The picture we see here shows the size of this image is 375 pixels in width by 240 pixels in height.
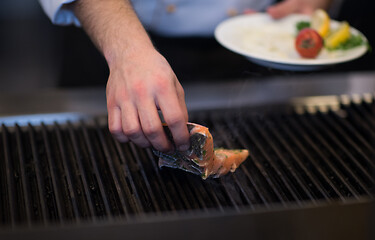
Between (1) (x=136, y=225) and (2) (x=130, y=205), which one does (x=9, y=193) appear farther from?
(1) (x=136, y=225)

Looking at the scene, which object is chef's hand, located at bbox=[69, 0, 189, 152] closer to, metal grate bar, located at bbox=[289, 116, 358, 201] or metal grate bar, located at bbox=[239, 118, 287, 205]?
metal grate bar, located at bbox=[239, 118, 287, 205]

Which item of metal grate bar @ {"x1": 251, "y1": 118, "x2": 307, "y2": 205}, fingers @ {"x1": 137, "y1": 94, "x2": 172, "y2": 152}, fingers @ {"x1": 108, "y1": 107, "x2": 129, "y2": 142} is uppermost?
fingers @ {"x1": 137, "y1": 94, "x2": 172, "y2": 152}

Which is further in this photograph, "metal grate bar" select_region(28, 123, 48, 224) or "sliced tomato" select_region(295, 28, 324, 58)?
"sliced tomato" select_region(295, 28, 324, 58)

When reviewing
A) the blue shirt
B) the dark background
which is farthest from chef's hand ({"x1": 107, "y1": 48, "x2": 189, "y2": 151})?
the blue shirt

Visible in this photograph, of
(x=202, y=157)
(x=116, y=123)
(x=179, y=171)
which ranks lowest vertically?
(x=179, y=171)

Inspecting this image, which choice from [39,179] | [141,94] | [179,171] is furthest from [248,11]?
[39,179]

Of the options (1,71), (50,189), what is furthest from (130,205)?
(1,71)

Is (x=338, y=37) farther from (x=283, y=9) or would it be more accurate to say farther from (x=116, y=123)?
Answer: (x=116, y=123)
